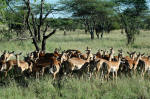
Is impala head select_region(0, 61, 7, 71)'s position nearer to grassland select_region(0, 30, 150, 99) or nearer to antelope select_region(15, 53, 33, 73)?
antelope select_region(15, 53, 33, 73)

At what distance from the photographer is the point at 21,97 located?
610cm

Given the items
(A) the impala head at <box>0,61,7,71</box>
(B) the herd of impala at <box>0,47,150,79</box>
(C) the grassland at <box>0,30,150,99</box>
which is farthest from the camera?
(A) the impala head at <box>0,61,7,71</box>

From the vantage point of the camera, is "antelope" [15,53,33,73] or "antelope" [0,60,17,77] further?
"antelope" [0,60,17,77]

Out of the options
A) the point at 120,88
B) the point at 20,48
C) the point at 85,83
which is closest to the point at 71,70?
the point at 85,83

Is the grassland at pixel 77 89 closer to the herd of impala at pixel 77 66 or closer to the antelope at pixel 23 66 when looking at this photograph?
the herd of impala at pixel 77 66

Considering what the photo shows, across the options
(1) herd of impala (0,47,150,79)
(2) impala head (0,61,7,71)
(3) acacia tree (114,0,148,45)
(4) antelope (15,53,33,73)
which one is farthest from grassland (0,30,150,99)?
(3) acacia tree (114,0,148,45)

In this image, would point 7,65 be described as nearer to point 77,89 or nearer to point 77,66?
point 77,66

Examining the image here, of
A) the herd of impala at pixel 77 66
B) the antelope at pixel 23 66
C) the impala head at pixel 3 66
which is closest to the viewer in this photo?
the herd of impala at pixel 77 66

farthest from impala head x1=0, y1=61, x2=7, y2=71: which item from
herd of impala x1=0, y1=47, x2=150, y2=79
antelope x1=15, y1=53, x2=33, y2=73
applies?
Result: antelope x1=15, y1=53, x2=33, y2=73

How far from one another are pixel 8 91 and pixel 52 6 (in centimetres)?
709

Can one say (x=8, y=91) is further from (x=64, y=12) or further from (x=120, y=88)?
(x=64, y=12)

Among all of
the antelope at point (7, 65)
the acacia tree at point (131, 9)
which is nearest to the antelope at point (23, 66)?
the antelope at point (7, 65)

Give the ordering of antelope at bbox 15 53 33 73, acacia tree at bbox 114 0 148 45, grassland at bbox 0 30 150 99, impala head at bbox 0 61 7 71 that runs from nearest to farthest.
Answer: grassland at bbox 0 30 150 99
antelope at bbox 15 53 33 73
impala head at bbox 0 61 7 71
acacia tree at bbox 114 0 148 45

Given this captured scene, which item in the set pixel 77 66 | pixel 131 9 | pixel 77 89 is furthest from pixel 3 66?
pixel 131 9
